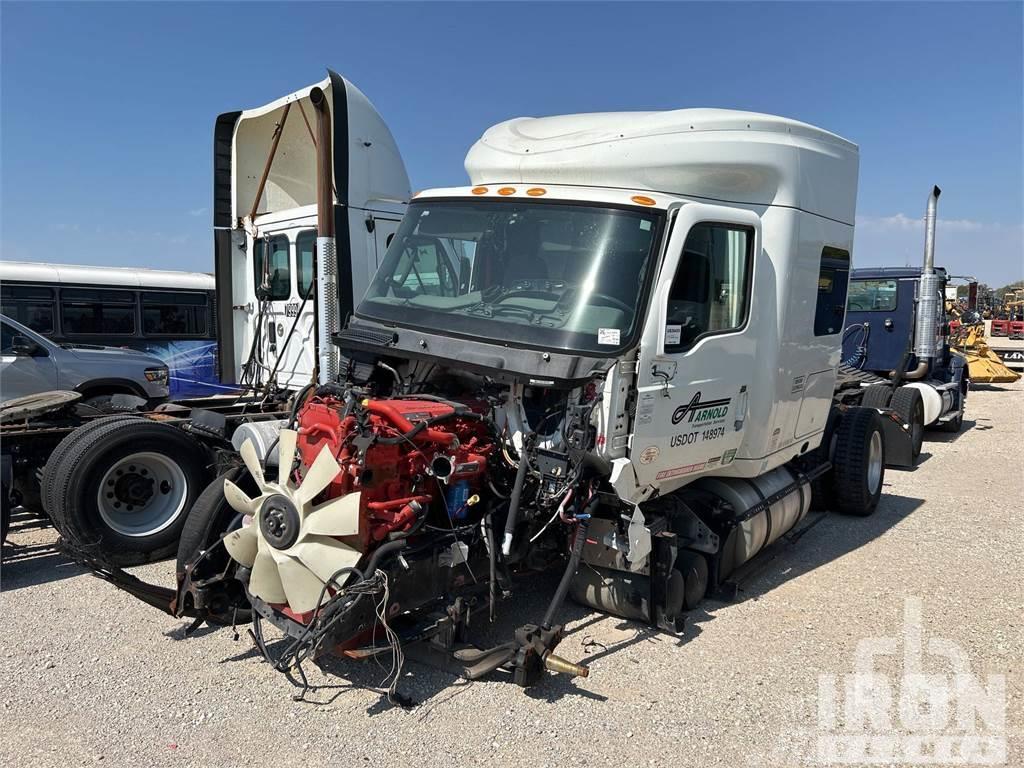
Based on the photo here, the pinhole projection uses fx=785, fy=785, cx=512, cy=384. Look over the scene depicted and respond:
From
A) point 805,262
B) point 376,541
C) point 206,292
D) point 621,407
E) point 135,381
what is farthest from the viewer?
point 206,292

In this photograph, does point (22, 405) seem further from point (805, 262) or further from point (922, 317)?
point (922, 317)

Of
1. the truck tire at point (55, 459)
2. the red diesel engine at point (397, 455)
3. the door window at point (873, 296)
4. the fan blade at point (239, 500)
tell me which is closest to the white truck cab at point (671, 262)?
the red diesel engine at point (397, 455)

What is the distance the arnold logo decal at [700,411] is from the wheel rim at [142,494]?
3928 mm

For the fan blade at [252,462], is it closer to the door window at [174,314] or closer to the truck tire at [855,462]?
the truck tire at [855,462]

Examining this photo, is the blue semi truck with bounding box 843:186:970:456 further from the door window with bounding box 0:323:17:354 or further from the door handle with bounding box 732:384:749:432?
the door window with bounding box 0:323:17:354

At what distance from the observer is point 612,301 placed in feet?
14.5

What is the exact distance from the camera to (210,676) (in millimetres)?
4180

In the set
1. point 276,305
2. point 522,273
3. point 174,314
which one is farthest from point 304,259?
point 174,314

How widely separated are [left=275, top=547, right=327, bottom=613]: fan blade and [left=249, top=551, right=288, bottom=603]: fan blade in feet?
0.32

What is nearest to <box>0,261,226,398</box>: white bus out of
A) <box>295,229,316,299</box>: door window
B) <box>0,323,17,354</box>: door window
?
<box>0,323,17,354</box>: door window

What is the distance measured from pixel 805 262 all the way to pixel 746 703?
10.5 ft

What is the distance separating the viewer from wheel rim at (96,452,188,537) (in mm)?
5883

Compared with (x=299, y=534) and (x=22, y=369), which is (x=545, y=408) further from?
(x=22, y=369)

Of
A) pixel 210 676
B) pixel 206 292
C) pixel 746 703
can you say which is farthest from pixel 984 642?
pixel 206 292
